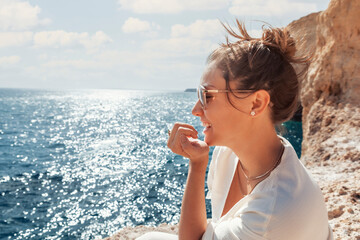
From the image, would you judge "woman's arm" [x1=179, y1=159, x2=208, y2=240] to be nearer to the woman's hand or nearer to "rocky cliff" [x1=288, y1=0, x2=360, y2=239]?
the woman's hand

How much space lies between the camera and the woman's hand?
1.79 metres

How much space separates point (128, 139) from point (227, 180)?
28.6 metres

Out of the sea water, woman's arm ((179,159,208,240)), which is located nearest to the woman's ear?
woman's arm ((179,159,208,240))

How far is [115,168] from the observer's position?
720 inches

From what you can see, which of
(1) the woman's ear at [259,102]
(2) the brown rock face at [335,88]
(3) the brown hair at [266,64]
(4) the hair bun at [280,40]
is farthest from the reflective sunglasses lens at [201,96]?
(2) the brown rock face at [335,88]

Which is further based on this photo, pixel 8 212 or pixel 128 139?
pixel 128 139

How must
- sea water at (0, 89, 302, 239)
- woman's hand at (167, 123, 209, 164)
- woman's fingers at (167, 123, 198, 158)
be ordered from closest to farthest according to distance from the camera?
woman's hand at (167, 123, 209, 164)
woman's fingers at (167, 123, 198, 158)
sea water at (0, 89, 302, 239)

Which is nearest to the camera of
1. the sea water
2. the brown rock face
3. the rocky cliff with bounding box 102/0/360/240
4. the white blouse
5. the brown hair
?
the white blouse

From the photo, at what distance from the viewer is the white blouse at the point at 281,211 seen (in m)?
1.41

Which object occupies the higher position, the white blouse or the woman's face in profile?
the woman's face in profile

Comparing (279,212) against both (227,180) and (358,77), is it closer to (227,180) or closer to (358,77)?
(227,180)

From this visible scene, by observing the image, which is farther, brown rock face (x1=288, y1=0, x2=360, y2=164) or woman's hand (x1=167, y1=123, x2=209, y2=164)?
brown rock face (x1=288, y1=0, x2=360, y2=164)

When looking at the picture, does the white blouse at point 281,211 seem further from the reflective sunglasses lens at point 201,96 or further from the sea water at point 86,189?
the sea water at point 86,189

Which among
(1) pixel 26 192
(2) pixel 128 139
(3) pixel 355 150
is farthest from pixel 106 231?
(2) pixel 128 139
